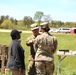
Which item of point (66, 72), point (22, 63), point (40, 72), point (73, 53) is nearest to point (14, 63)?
point (22, 63)

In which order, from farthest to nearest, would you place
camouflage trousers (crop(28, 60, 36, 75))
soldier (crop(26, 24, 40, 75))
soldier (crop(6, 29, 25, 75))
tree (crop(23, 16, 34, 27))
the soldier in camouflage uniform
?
tree (crop(23, 16, 34, 27)) → camouflage trousers (crop(28, 60, 36, 75)) → soldier (crop(26, 24, 40, 75)) → the soldier in camouflage uniform → soldier (crop(6, 29, 25, 75))

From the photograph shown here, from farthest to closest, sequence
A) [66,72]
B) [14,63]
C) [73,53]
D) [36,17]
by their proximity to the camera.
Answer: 1. [36,17]
2. [66,72]
3. [73,53]
4. [14,63]

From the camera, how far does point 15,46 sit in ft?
22.3

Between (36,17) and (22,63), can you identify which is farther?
(36,17)

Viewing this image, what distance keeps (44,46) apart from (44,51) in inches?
4.8

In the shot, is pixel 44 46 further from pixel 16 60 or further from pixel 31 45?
pixel 31 45

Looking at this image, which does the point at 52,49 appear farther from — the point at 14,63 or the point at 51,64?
the point at 14,63

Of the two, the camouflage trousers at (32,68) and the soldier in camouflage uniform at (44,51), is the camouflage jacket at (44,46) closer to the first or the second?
the soldier in camouflage uniform at (44,51)

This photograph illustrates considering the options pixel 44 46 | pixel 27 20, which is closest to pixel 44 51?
pixel 44 46

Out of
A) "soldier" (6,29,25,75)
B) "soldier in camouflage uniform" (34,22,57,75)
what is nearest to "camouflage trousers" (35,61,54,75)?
"soldier in camouflage uniform" (34,22,57,75)

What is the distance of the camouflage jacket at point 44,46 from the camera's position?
278 inches

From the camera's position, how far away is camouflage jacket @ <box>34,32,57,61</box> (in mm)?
7062

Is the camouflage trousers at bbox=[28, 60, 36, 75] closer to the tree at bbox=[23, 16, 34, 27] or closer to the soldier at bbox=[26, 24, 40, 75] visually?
the soldier at bbox=[26, 24, 40, 75]

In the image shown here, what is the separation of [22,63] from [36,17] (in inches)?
3859
